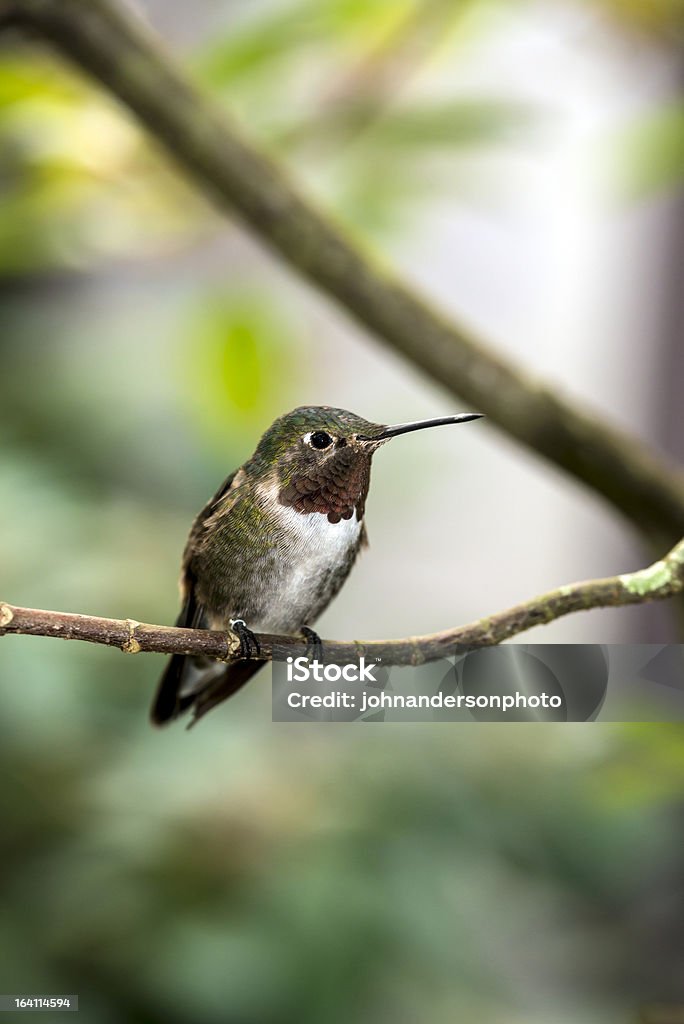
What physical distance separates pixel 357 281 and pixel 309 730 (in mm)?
720

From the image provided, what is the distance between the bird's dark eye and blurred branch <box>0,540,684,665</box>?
0.08 meters

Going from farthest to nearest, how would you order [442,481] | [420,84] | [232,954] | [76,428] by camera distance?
1. [76,428]
2. [442,481]
3. [420,84]
4. [232,954]

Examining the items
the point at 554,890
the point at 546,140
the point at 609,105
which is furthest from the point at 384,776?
the point at 609,105

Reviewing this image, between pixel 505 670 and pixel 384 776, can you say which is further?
pixel 384 776

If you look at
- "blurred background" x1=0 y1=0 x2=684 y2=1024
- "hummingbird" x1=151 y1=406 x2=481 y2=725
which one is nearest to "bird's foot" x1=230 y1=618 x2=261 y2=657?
"hummingbird" x1=151 y1=406 x2=481 y2=725

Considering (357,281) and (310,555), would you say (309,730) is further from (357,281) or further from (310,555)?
(310,555)

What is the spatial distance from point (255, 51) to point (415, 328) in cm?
32

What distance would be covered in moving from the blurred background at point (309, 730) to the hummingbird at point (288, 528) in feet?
0.98

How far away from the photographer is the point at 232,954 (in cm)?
100

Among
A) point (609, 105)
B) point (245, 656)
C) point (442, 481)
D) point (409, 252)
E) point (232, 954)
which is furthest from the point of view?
point (609, 105)

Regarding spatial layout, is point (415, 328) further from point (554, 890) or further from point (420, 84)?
point (554, 890)

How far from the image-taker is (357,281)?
76 centimetres

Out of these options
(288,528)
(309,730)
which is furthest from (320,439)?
(309,730)

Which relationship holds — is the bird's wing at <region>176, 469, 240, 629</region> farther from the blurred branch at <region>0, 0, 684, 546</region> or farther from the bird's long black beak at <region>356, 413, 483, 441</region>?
the blurred branch at <region>0, 0, 684, 546</region>
